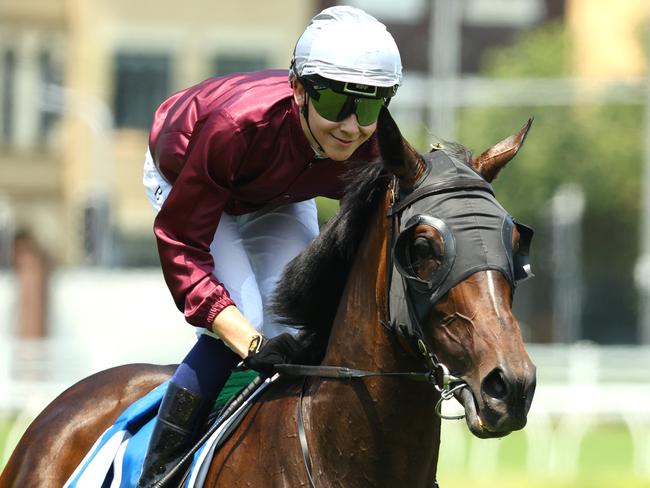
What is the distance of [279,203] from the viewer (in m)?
5.48

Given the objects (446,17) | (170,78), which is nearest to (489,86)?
(446,17)

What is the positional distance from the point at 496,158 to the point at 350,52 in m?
0.56

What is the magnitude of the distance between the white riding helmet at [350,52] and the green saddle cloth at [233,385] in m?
1.09

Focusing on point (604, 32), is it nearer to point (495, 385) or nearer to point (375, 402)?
point (375, 402)

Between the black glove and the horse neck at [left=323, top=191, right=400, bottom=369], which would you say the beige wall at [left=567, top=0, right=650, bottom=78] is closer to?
the black glove

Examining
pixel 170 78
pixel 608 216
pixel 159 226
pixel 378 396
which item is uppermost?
pixel 159 226

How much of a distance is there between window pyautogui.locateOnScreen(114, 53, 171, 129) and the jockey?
34.1m

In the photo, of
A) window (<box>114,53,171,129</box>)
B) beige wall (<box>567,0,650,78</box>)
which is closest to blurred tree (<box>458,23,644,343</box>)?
beige wall (<box>567,0,650,78</box>)

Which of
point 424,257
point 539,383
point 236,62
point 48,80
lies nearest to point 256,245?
point 424,257

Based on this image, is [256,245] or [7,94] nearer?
[256,245]

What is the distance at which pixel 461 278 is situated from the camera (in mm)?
4191

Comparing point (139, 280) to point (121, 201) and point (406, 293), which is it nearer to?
point (121, 201)

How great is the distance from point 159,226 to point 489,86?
31305 mm

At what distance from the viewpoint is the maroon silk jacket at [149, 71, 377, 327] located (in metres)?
4.95
